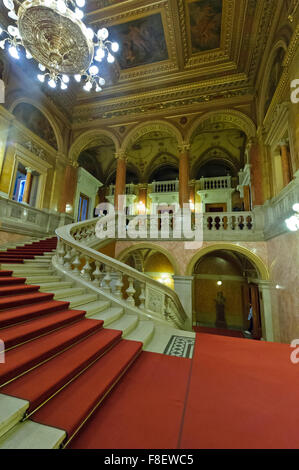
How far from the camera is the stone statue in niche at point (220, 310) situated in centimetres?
1123

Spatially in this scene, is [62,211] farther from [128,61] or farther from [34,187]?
[128,61]

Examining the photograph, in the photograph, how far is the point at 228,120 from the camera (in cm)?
858

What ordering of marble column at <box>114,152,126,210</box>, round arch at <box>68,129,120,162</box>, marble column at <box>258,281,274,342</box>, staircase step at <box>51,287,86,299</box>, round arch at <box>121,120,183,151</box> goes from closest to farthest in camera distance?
staircase step at <box>51,287,86,299</box>
marble column at <box>258,281,274,342</box>
marble column at <box>114,152,126,210</box>
round arch at <box>121,120,183,151</box>
round arch at <box>68,129,120,162</box>

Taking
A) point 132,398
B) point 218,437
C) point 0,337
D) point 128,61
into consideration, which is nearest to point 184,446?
point 218,437

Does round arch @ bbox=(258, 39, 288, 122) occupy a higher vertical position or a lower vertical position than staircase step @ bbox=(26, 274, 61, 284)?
higher

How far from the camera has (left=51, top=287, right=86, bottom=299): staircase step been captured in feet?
11.1

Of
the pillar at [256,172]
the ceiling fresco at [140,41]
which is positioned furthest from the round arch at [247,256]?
the ceiling fresco at [140,41]

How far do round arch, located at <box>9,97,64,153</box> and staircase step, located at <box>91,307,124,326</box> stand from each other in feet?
26.8

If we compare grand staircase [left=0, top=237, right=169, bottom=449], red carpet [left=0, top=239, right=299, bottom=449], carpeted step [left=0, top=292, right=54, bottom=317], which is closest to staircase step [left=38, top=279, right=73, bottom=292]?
grand staircase [left=0, top=237, right=169, bottom=449]

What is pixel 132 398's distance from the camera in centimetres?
177

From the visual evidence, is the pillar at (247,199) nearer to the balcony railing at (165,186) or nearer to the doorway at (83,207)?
the balcony railing at (165,186)

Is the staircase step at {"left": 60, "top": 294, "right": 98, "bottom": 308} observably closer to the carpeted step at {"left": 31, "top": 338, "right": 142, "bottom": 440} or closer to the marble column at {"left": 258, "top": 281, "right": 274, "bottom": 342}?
the carpeted step at {"left": 31, "top": 338, "right": 142, "bottom": 440}

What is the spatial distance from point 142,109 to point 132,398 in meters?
10.5

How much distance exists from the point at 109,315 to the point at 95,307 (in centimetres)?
29
